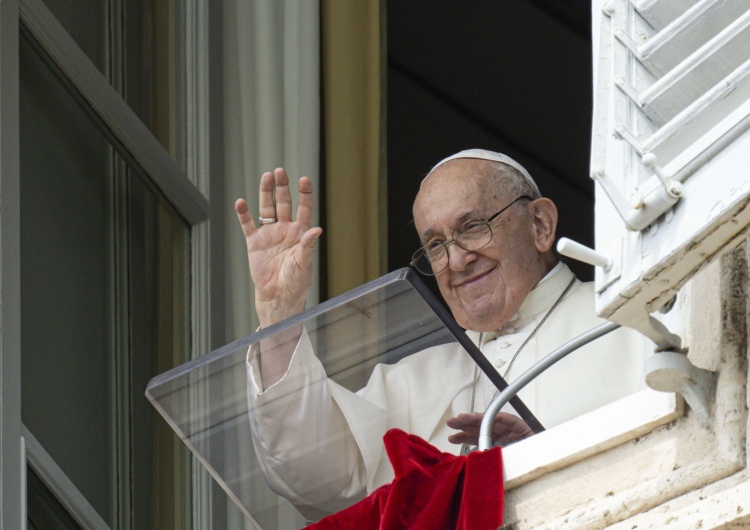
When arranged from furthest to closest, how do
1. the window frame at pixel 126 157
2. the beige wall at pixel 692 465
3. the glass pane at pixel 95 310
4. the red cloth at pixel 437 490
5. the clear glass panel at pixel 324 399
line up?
1. the glass pane at pixel 95 310
2. the window frame at pixel 126 157
3. the clear glass panel at pixel 324 399
4. the red cloth at pixel 437 490
5. the beige wall at pixel 692 465

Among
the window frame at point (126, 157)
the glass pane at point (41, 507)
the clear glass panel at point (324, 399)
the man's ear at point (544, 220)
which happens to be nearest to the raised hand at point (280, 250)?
the clear glass panel at point (324, 399)

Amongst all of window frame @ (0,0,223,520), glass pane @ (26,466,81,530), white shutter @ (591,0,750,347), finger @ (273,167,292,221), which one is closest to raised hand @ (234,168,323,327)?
finger @ (273,167,292,221)

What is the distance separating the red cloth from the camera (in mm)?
2014

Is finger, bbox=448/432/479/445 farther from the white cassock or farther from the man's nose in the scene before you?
the man's nose

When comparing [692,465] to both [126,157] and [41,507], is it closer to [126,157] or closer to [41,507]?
[41,507]

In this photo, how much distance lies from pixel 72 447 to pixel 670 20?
5.98ft

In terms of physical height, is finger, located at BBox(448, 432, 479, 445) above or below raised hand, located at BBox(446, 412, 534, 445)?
below

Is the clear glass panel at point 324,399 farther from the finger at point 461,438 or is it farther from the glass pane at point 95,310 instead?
the glass pane at point 95,310

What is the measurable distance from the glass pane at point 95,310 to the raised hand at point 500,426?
1.21 meters

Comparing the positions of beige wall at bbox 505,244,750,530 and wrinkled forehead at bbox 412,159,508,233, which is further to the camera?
wrinkled forehead at bbox 412,159,508,233

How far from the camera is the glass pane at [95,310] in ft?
10.9

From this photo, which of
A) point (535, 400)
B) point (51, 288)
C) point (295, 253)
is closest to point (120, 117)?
point (51, 288)

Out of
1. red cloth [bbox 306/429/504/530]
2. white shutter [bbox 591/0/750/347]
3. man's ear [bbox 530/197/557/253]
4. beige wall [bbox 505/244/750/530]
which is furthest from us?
man's ear [bbox 530/197/557/253]

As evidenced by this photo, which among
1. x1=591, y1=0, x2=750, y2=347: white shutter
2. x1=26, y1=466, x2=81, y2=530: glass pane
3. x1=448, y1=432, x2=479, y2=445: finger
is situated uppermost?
x1=591, y1=0, x2=750, y2=347: white shutter
